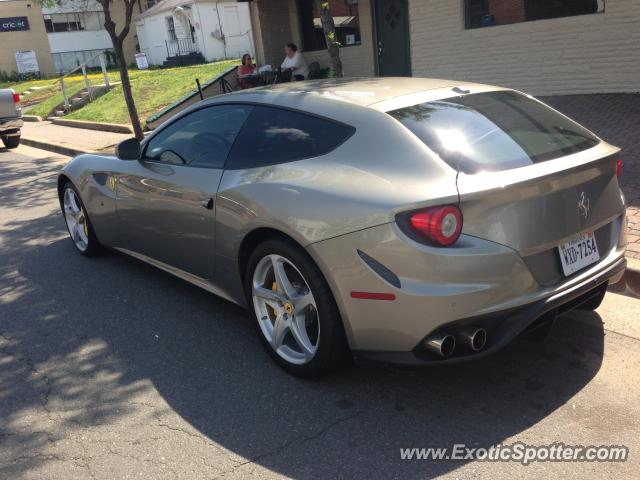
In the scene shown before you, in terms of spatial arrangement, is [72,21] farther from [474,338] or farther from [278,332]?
[474,338]

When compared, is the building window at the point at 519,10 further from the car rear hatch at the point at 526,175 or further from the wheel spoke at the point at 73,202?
the wheel spoke at the point at 73,202

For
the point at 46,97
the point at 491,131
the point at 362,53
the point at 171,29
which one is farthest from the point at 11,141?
the point at 171,29

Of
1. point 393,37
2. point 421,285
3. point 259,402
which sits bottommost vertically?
point 259,402

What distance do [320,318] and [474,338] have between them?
78 cm

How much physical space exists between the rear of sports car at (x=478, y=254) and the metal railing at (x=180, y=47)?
34.5m

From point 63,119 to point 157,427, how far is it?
1771 cm

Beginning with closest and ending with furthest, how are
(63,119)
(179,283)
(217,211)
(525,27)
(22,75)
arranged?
1. (217,211)
2. (179,283)
3. (525,27)
4. (63,119)
5. (22,75)

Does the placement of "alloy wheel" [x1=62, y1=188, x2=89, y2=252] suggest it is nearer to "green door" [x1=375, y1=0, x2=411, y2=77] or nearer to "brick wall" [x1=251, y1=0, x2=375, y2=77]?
"green door" [x1=375, y1=0, x2=411, y2=77]

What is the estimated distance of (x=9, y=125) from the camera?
14492mm

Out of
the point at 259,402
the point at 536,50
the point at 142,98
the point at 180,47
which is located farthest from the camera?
the point at 180,47

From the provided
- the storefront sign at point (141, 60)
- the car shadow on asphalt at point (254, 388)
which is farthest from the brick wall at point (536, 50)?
the storefront sign at point (141, 60)

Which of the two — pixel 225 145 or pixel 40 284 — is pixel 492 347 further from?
pixel 40 284

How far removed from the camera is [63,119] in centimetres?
1888

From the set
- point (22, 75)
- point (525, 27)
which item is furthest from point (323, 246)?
point (22, 75)
